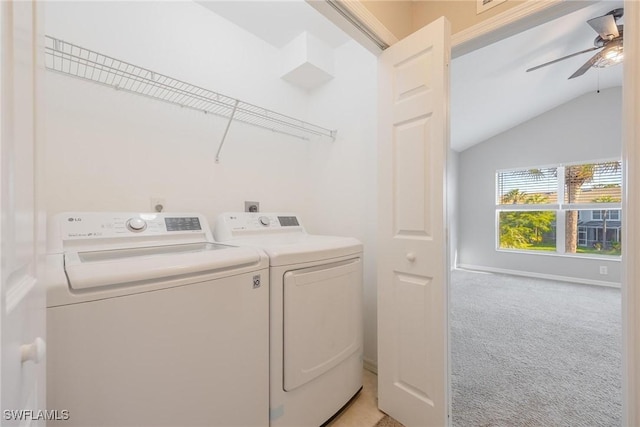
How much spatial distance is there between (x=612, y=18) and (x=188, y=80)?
10.8ft

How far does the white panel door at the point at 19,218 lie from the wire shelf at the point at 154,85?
0.89 metres

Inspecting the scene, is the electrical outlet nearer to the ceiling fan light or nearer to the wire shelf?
the wire shelf

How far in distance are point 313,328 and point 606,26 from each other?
11.0ft

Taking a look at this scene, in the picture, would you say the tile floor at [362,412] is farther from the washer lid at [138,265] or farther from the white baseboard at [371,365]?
the washer lid at [138,265]

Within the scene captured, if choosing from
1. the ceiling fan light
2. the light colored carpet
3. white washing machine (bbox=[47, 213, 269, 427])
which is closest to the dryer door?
white washing machine (bbox=[47, 213, 269, 427])

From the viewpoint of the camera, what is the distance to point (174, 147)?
1693mm

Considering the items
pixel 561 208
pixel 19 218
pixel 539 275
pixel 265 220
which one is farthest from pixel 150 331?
pixel 561 208

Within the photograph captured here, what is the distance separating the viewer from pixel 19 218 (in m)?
0.43

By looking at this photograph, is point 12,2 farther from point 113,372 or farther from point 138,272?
point 113,372

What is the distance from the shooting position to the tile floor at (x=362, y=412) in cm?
145

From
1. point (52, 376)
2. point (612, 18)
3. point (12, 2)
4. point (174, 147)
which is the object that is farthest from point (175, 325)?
→ point (612, 18)

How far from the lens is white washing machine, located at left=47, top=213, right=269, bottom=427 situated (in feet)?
2.45

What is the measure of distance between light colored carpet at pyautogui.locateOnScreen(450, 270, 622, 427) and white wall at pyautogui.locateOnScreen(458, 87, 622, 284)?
971 mm

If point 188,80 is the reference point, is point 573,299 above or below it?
below
